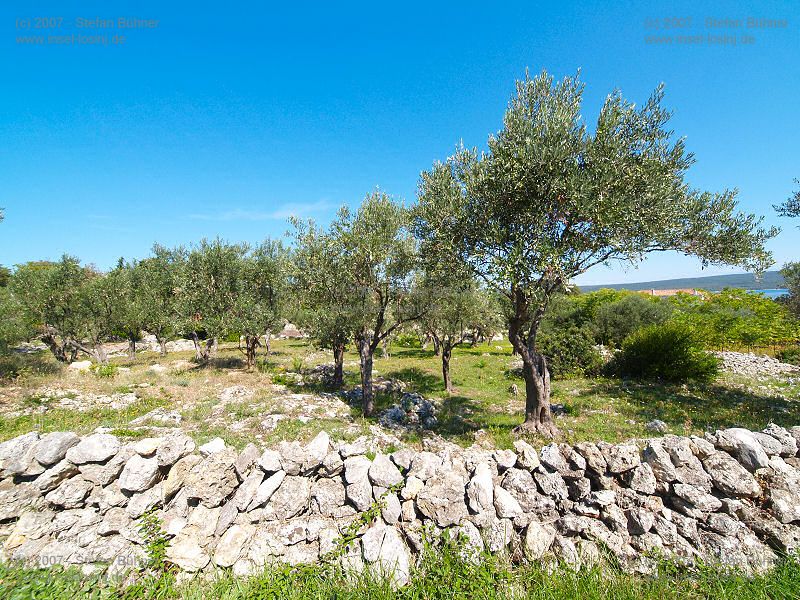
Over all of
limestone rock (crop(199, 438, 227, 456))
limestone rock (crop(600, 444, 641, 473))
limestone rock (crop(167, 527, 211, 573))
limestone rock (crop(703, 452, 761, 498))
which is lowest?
limestone rock (crop(167, 527, 211, 573))

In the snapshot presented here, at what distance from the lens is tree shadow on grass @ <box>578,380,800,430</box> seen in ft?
44.5

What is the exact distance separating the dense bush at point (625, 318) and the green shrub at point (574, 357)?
475 inches

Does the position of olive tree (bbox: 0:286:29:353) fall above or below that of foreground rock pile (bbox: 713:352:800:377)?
above

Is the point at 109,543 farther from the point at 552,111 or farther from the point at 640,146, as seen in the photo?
the point at 640,146

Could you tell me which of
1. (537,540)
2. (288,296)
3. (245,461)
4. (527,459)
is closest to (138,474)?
(245,461)

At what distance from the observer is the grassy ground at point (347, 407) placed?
1333 cm

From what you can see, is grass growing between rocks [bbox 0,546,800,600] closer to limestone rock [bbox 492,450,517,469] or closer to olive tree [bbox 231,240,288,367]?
limestone rock [bbox 492,450,517,469]

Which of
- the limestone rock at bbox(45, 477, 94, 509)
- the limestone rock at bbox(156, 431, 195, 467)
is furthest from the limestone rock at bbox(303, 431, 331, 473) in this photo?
the limestone rock at bbox(45, 477, 94, 509)

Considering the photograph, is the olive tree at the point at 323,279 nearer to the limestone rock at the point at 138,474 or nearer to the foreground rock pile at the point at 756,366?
the limestone rock at the point at 138,474

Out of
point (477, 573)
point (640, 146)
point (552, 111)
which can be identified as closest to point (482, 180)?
point (552, 111)

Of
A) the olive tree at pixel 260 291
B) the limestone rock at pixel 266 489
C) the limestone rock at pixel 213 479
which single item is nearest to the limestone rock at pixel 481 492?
the limestone rock at pixel 266 489

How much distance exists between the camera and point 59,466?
622cm

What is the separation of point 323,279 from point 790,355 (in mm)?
38935

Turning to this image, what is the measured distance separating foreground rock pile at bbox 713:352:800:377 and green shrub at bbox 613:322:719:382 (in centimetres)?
316
